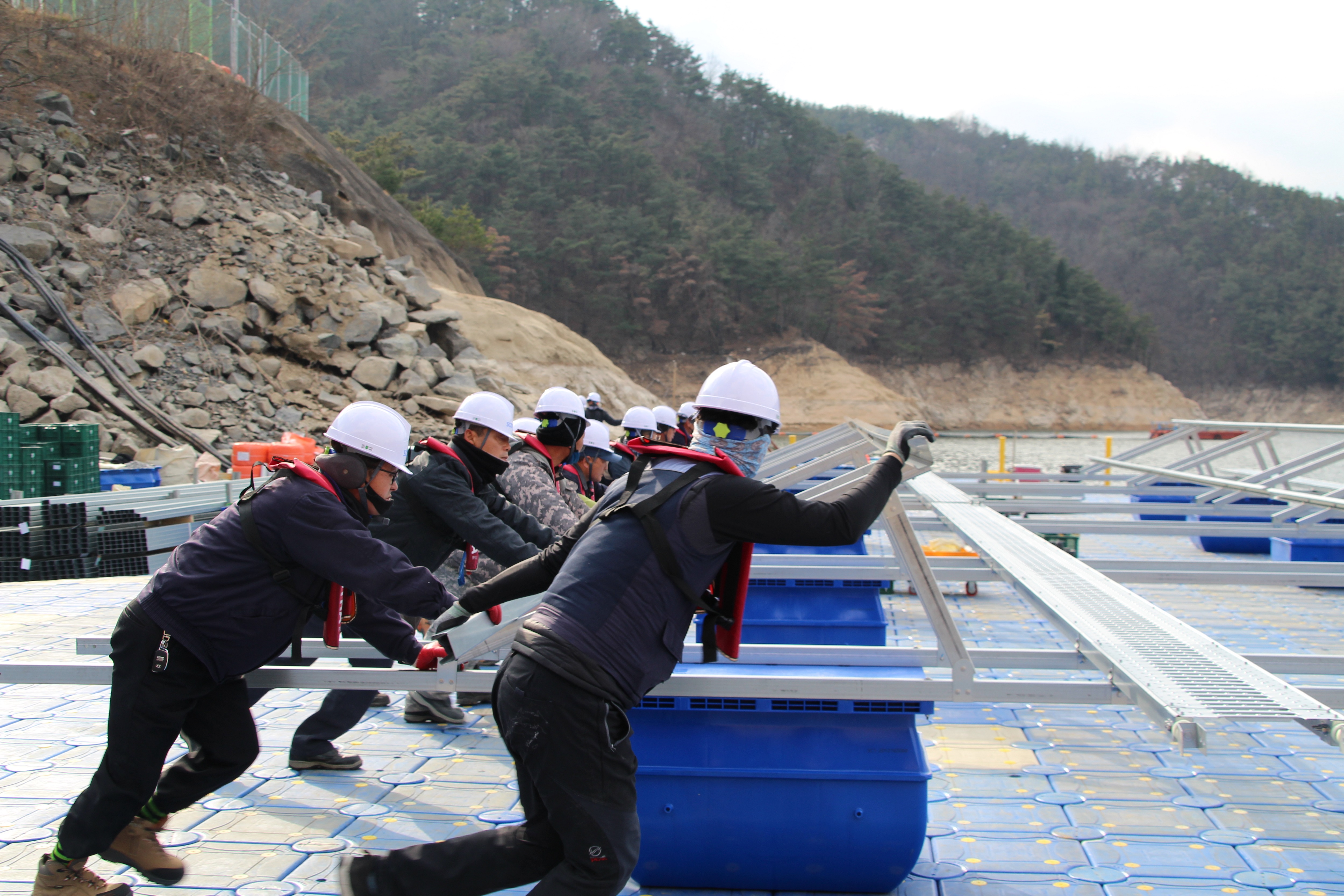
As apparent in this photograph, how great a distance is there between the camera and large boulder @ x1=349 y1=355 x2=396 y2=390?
61.3 ft

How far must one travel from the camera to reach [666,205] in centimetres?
6091

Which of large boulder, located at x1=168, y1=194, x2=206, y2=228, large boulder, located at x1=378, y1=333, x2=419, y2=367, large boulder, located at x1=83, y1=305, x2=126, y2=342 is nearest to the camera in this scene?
large boulder, located at x1=83, y1=305, x2=126, y2=342

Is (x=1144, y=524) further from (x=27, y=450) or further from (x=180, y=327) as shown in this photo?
(x=180, y=327)

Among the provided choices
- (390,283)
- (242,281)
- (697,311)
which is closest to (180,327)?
(242,281)

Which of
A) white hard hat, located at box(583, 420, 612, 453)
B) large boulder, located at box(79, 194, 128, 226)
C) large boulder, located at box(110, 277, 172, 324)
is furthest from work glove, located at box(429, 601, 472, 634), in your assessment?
large boulder, located at box(79, 194, 128, 226)

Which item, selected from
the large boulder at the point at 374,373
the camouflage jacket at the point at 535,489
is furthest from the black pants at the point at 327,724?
the large boulder at the point at 374,373

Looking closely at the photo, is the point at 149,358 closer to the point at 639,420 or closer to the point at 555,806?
the point at 639,420

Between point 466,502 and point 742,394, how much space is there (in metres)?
2.11

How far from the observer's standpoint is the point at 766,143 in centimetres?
7625

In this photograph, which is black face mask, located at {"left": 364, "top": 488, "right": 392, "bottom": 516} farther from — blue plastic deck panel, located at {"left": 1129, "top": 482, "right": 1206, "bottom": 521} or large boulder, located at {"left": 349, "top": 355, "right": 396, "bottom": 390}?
large boulder, located at {"left": 349, "top": 355, "right": 396, "bottom": 390}

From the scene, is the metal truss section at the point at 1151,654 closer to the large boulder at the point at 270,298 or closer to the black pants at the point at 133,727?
the black pants at the point at 133,727

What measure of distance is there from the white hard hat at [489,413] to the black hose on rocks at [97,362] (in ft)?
38.9

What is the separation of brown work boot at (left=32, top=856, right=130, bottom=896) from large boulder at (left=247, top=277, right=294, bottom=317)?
59.4 feet

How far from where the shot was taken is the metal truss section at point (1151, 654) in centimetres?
201
